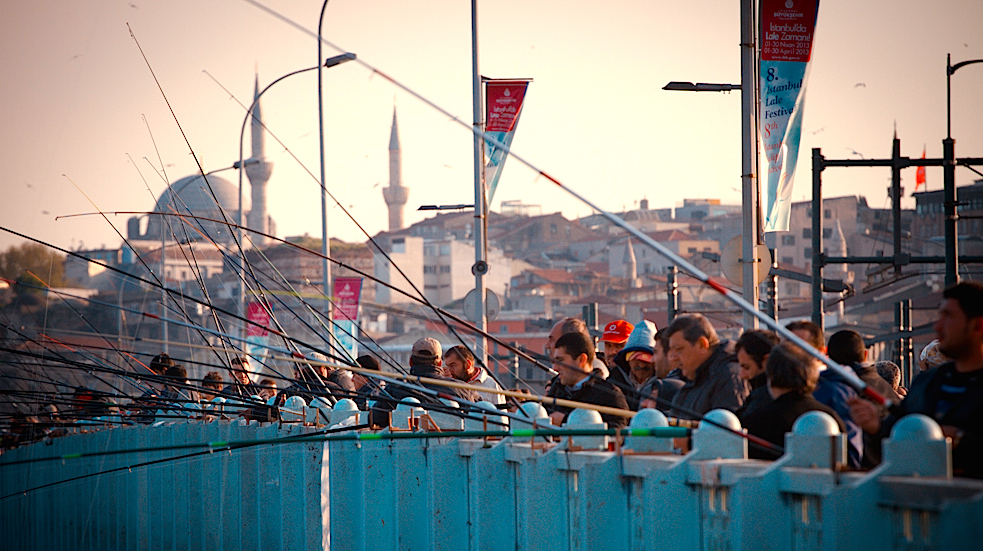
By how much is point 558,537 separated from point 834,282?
10.2 m

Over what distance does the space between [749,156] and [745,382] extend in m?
3.79

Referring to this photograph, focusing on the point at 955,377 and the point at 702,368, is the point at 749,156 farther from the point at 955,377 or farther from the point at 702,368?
the point at 955,377

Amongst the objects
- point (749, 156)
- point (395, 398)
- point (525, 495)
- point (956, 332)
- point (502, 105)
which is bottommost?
point (525, 495)

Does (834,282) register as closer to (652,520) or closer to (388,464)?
(388,464)

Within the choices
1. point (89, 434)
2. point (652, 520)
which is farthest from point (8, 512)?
point (652, 520)

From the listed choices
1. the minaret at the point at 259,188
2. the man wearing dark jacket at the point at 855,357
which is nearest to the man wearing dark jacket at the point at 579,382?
the man wearing dark jacket at the point at 855,357

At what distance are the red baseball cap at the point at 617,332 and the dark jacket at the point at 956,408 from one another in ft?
13.4

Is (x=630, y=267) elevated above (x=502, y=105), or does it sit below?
below

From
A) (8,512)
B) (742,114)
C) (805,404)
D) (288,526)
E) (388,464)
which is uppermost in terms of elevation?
(742,114)

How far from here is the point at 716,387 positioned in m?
4.83

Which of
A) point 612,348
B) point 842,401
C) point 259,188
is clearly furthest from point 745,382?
point 259,188

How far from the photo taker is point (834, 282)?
13289 millimetres

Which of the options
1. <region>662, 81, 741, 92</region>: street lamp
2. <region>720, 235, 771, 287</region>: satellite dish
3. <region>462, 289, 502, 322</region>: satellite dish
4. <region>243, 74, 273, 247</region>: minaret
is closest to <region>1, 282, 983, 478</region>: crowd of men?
<region>720, 235, 771, 287</region>: satellite dish

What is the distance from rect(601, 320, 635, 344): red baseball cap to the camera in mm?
7836
